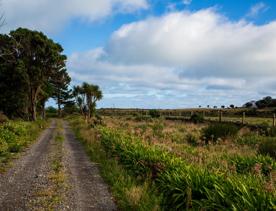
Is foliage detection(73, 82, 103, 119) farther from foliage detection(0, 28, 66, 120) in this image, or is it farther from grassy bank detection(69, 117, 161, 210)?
grassy bank detection(69, 117, 161, 210)

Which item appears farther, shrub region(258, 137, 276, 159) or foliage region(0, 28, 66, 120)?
foliage region(0, 28, 66, 120)

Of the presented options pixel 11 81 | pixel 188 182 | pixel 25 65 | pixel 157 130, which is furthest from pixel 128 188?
pixel 11 81

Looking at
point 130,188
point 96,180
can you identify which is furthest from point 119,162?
point 130,188

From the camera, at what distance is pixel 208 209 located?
7.96 metres

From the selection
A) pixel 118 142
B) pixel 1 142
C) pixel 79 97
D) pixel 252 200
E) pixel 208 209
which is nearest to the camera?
pixel 252 200

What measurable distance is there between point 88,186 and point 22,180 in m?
2.35

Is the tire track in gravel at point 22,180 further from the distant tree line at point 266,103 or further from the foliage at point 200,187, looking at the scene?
the distant tree line at point 266,103

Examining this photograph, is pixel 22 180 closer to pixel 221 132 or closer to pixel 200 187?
pixel 200 187

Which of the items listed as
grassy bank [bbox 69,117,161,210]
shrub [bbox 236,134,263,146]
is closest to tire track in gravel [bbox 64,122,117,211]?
grassy bank [bbox 69,117,161,210]

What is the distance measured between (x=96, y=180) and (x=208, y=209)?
20.3 ft

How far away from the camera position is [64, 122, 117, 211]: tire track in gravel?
10175 mm

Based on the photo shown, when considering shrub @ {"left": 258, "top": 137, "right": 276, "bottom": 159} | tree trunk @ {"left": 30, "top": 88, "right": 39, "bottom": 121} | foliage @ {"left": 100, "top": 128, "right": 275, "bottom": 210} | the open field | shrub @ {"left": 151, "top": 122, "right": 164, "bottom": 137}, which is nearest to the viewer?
foliage @ {"left": 100, "top": 128, "right": 275, "bottom": 210}

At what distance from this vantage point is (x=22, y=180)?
44.8 feet

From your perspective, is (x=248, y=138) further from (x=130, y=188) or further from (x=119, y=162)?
(x=130, y=188)
